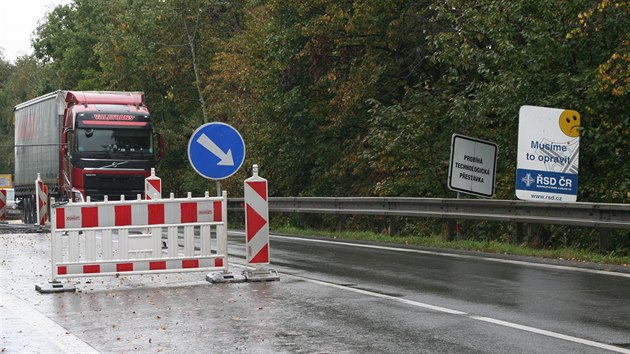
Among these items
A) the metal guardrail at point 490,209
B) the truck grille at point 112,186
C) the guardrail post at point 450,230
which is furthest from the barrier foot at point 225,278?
the truck grille at point 112,186

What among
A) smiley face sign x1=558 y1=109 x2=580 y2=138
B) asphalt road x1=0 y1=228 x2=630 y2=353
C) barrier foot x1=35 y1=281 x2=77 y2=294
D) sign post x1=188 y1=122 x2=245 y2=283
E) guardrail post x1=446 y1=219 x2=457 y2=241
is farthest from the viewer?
guardrail post x1=446 y1=219 x2=457 y2=241

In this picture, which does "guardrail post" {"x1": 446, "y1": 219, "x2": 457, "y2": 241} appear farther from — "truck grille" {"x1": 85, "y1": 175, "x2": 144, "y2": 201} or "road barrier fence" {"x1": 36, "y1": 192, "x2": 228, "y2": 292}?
Answer: "truck grille" {"x1": 85, "y1": 175, "x2": 144, "y2": 201}

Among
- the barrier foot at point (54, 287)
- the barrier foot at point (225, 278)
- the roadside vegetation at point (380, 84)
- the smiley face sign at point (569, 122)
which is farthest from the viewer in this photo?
the roadside vegetation at point (380, 84)

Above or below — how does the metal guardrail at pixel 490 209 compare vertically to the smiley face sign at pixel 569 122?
below

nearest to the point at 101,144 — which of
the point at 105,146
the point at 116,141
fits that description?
the point at 105,146

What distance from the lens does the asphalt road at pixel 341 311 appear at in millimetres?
8117

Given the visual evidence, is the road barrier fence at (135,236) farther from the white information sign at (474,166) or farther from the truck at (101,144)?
the truck at (101,144)

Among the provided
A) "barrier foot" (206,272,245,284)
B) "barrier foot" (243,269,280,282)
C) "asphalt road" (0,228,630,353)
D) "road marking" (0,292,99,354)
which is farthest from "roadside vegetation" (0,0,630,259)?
"road marking" (0,292,99,354)

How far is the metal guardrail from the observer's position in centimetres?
1548

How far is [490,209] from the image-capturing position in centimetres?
1856

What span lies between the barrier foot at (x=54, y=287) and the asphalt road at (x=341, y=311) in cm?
13

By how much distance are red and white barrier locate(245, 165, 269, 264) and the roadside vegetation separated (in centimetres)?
539

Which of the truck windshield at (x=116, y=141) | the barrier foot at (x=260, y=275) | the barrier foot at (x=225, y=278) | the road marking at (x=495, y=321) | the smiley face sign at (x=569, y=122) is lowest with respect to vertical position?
the barrier foot at (x=225, y=278)

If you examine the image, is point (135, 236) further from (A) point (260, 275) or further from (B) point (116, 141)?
(B) point (116, 141)
